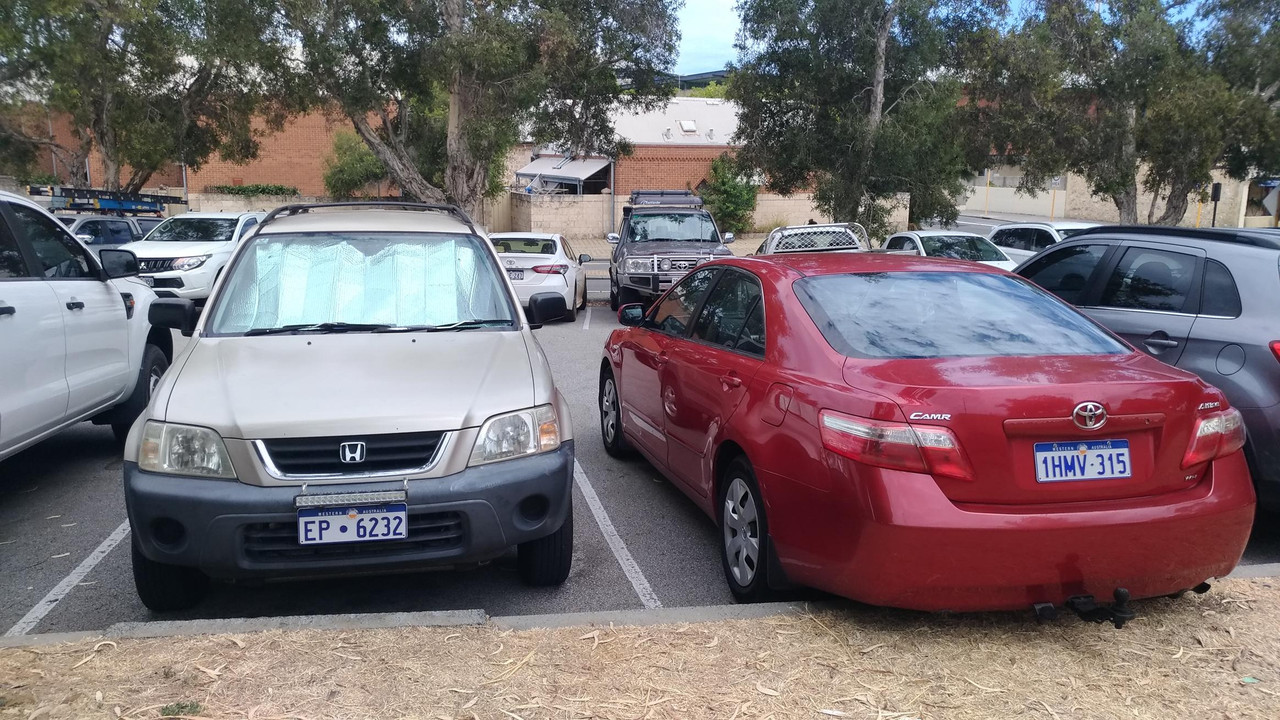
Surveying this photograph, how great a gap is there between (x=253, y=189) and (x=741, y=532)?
43.1 metres

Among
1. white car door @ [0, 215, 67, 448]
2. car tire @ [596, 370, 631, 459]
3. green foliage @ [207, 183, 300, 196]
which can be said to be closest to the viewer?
white car door @ [0, 215, 67, 448]

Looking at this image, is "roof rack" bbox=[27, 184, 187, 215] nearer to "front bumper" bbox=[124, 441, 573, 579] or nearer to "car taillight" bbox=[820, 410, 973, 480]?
"front bumper" bbox=[124, 441, 573, 579]

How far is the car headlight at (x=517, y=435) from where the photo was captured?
4184 millimetres

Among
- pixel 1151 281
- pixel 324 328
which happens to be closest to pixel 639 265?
pixel 1151 281

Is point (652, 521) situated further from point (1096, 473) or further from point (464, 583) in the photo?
point (1096, 473)

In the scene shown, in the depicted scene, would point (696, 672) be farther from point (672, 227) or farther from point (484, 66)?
point (484, 66)

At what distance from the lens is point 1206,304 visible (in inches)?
217

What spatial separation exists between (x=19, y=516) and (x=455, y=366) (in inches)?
133

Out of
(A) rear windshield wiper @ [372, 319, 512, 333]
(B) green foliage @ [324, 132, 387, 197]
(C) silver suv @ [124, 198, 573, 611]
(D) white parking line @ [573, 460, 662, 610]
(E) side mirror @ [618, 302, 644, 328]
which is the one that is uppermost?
(B) green foliage @ [324, 132, 387, 197]

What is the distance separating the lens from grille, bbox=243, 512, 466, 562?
3.99 metres

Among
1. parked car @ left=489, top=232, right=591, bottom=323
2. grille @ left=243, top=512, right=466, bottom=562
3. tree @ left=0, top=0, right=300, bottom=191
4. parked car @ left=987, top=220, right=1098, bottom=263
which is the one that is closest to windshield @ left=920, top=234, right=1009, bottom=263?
parked car @ left=987, top=220, right=1098, bottom=263

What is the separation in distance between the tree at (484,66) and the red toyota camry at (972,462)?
14958mm

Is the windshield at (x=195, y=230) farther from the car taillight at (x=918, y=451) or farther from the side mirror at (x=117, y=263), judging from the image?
the car taillight at (x=918, y=451)

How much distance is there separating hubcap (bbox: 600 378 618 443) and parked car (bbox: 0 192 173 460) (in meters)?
3.42
